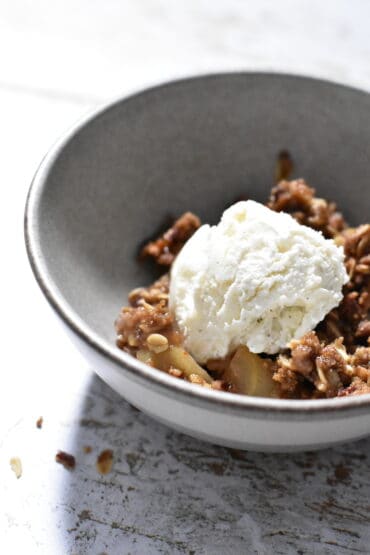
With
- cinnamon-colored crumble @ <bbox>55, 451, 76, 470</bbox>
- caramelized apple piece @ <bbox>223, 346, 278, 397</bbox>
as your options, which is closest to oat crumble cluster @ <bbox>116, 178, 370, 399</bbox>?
caramelized apple piece @ <bbox>223, 346, 278, 397</bbox>

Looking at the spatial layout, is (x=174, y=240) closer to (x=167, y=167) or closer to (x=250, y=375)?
(x=167, y=167)

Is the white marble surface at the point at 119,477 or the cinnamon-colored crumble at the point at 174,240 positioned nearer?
the white marble surface at the point at 119,477

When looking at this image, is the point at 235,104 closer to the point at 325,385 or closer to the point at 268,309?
the point at 268,309

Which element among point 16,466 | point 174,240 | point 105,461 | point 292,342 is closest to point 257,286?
point 292,342

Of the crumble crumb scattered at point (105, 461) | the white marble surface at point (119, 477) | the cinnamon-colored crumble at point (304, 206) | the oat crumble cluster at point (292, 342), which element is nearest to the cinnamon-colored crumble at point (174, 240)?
the oat crumble cluster at point (292, 342)

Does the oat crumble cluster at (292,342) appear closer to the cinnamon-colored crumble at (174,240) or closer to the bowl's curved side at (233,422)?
the cinnamon-colored crumble at (174,240)

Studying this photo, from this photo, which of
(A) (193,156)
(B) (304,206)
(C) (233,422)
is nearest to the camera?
(C) (233,422)

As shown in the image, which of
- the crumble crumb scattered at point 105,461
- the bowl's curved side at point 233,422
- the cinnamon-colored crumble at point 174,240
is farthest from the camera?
the cinnamon-colored crumble at point 174,240

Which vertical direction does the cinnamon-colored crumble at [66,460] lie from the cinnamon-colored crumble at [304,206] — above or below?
below
